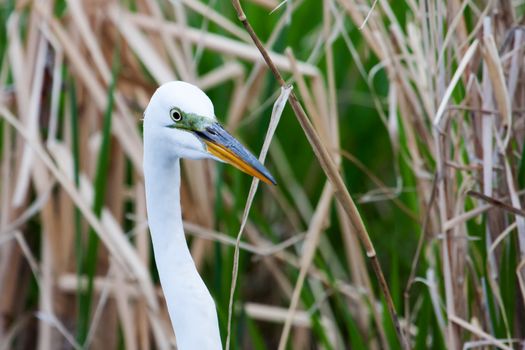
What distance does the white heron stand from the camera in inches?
36.2

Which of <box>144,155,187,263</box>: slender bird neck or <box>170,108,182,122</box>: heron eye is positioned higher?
<box>170,108,182,122</box>: heron eye

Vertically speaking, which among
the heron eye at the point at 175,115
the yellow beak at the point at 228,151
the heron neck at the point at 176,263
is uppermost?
the heron eye at the point at 175,115

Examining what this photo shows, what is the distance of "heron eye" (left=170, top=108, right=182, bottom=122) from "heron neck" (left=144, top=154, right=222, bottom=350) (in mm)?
58

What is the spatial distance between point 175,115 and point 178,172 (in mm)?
78

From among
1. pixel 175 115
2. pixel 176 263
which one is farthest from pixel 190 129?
pixel 176 263

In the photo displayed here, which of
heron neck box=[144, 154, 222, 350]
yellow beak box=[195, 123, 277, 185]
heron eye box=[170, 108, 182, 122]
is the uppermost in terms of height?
heron eye box=[170, 108, 182, 122]

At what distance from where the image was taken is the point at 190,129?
3.04ft

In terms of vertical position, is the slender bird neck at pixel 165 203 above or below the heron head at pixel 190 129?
below

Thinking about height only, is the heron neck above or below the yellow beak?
below

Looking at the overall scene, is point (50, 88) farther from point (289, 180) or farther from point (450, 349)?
point (450, 349)

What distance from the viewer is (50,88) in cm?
193

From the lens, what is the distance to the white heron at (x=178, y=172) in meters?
0.92

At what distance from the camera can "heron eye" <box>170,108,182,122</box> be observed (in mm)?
920

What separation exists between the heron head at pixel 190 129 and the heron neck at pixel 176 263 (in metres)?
0.03
